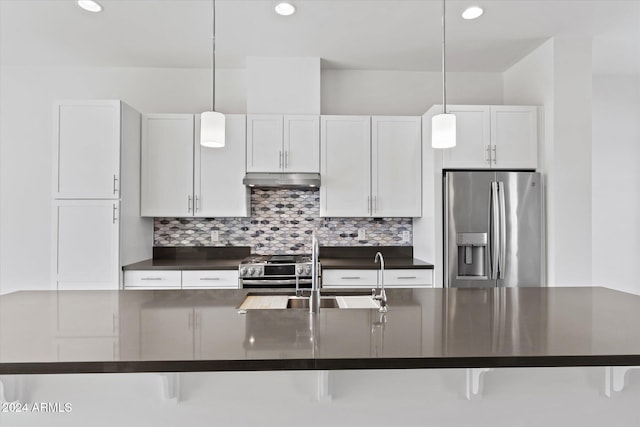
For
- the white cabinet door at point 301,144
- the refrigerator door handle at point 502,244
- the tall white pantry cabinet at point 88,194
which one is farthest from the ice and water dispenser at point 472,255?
the tall white pantry cabinet at point 88,194

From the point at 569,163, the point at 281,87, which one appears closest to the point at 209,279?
the point at 281,87

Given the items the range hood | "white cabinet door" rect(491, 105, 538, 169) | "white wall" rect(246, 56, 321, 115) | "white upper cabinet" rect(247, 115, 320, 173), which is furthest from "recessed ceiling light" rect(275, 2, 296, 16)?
"white cabinet door" rect(491, 105, 538, 169)

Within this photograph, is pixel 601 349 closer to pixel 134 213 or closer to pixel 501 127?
pixel 501 127

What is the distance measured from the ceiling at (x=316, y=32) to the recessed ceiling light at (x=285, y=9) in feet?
0.15

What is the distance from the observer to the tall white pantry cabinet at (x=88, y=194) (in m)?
3.21

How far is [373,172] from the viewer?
3.67 meters

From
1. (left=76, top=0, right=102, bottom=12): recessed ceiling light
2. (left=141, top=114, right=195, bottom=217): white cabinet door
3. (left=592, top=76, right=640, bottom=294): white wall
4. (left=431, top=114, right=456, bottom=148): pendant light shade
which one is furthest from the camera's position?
(left=592, top=76, right=640, bottom=294): white wall

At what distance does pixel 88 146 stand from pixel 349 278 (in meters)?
2.40

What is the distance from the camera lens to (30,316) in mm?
1609

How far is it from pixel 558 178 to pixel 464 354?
271cm

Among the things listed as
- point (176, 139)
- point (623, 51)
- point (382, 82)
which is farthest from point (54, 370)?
point (623, 51)

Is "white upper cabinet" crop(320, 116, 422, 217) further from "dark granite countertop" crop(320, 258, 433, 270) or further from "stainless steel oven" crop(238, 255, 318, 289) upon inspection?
"stainless steel oven" crop(238, 255, 318, 289)

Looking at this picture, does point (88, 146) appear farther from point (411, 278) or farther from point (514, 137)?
point (514, 137)

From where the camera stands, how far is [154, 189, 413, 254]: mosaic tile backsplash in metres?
3.96
